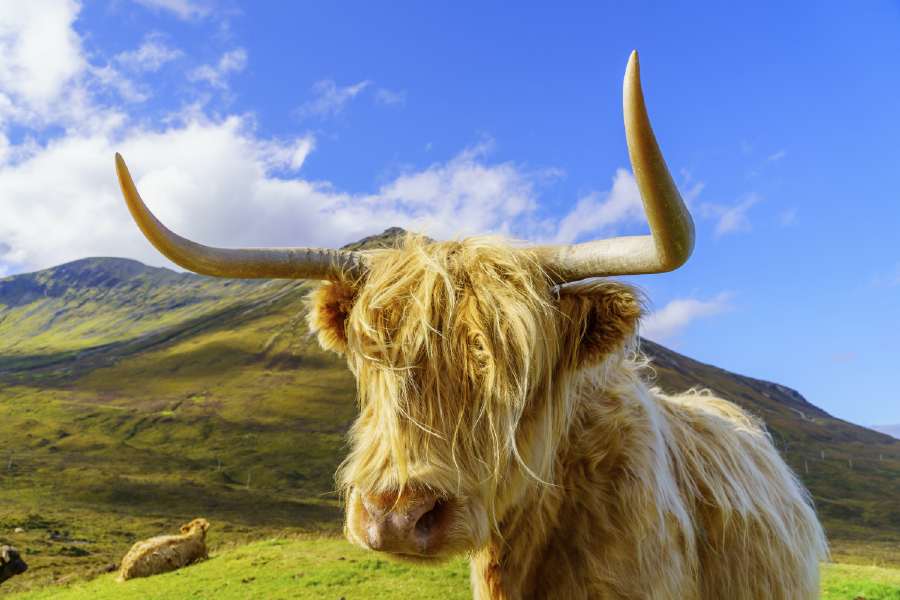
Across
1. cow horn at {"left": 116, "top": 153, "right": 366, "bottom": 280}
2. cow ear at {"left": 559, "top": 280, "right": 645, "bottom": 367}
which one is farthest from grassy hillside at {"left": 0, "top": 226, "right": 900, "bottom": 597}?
cow ear at {"left": 559, "top": 280, "right": 645, "bottom": 367}

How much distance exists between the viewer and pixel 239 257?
8.66 ft

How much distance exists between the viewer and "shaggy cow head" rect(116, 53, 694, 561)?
2238mm

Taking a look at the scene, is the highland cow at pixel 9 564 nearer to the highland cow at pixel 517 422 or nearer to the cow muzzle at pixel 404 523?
the highland cow at pixel 517 422

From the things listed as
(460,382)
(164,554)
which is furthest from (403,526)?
(164,554)

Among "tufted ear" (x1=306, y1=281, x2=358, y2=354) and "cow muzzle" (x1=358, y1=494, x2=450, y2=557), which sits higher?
"tufted ear" (x1=306, y1=281, x2=358, y2=354)

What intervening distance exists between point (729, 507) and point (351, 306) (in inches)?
106

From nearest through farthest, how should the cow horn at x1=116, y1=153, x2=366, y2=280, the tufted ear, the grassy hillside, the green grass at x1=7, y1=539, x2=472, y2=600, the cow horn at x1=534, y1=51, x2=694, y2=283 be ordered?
the cow horn at x1=534, y1=51, x2=694, y2=283, the cow horn at x1=116, y1=153, x2=366, y2=280, the tufted ear, the green grass at x1=7, y1=539, x2=472, y2=600, the grassy hillside

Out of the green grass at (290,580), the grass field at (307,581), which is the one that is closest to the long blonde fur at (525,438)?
the green grass at (290,580)

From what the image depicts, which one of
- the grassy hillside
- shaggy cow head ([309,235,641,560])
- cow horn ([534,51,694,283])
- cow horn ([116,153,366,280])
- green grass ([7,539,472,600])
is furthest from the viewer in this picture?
the grassy hillside

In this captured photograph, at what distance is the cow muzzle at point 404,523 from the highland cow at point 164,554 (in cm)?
1309

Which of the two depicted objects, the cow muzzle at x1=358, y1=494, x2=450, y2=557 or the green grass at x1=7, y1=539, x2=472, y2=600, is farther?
the green grass at x1=7, y1=539, x2=472, y2=600

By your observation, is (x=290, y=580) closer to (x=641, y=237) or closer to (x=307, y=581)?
(x=307, y=581)

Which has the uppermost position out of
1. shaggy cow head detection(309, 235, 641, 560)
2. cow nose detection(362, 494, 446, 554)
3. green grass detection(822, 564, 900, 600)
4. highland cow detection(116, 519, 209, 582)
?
shaggy cow head detection(309, 235, 641, 560)

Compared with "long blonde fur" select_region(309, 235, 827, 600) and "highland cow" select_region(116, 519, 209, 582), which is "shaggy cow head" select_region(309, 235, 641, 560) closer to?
"long blonde fur" select_region(309, 235, 827, 600)
